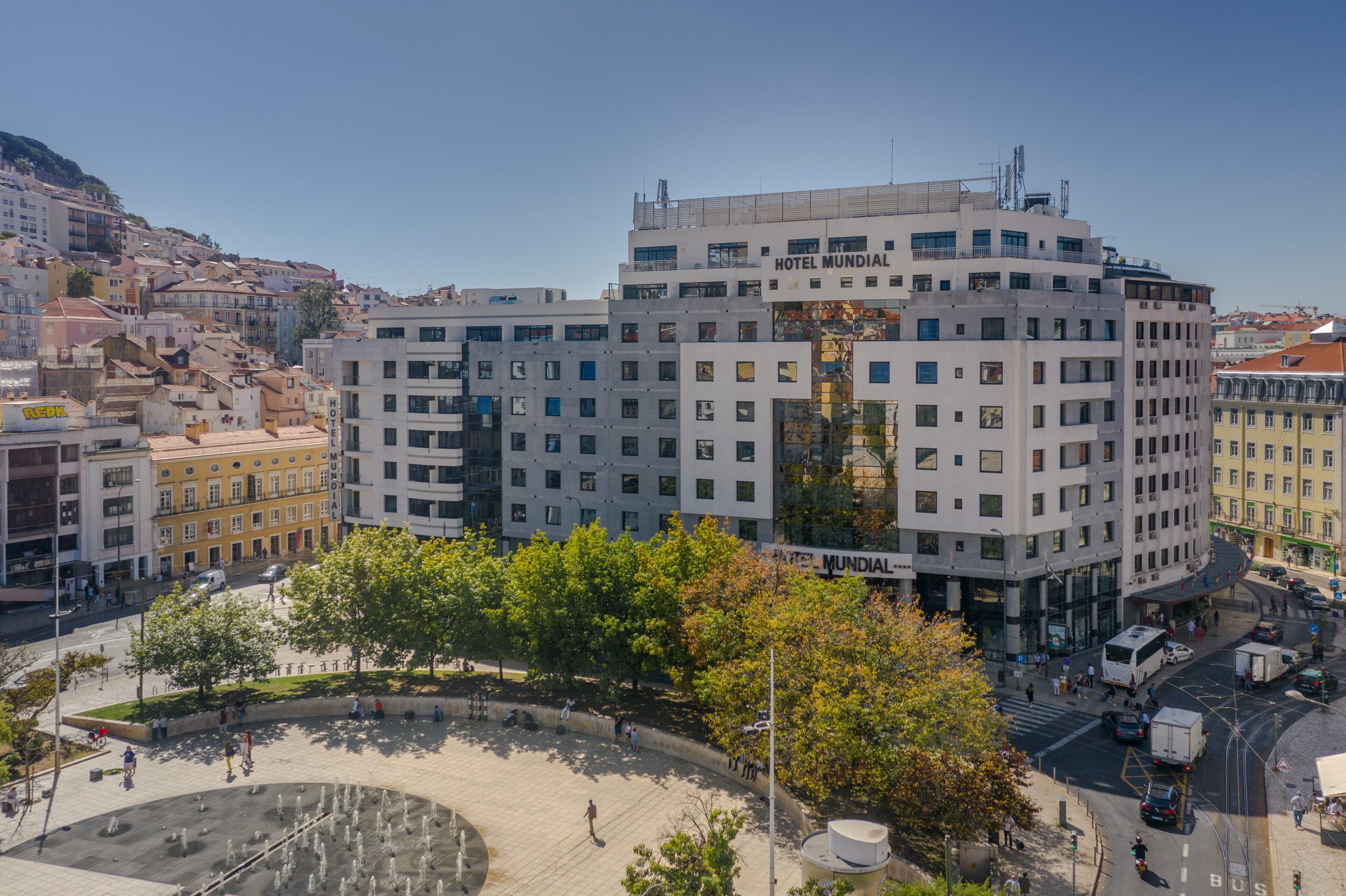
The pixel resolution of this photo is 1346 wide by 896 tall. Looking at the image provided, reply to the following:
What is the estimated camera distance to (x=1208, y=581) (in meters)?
75.0

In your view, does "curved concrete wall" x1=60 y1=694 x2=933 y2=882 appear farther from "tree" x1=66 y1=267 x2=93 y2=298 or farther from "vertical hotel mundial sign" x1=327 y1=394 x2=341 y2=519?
"tree" x1=66 y1=267 x2=93 y2=298

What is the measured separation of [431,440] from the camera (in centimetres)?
7875

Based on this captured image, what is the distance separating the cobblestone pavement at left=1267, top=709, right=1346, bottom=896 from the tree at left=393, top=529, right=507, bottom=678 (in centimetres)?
3956

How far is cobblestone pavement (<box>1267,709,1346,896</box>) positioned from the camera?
36.6 m

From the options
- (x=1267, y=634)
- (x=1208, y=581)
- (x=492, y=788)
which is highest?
(x=1208, y=581)

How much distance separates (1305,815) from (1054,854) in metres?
14.4

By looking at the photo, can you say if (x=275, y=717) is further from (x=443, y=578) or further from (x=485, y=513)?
(x=485, y=513)

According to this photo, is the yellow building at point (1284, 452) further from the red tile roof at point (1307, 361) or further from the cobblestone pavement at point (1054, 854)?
the cobblestone pavement at point (1054, 854)

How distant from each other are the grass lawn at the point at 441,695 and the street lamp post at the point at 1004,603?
75.1ft

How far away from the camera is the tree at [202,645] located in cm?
5222

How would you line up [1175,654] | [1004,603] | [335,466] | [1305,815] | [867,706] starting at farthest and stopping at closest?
[335,466] → [1175,654] → [1004,603] → [1305,815] → [867,706]

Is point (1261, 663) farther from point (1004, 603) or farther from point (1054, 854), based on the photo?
point (1054, 854)

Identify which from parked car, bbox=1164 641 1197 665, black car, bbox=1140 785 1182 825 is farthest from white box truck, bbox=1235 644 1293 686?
black car, bbox=1140 785 1182 825

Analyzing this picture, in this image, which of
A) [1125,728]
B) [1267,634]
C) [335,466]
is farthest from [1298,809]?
[335,466]
